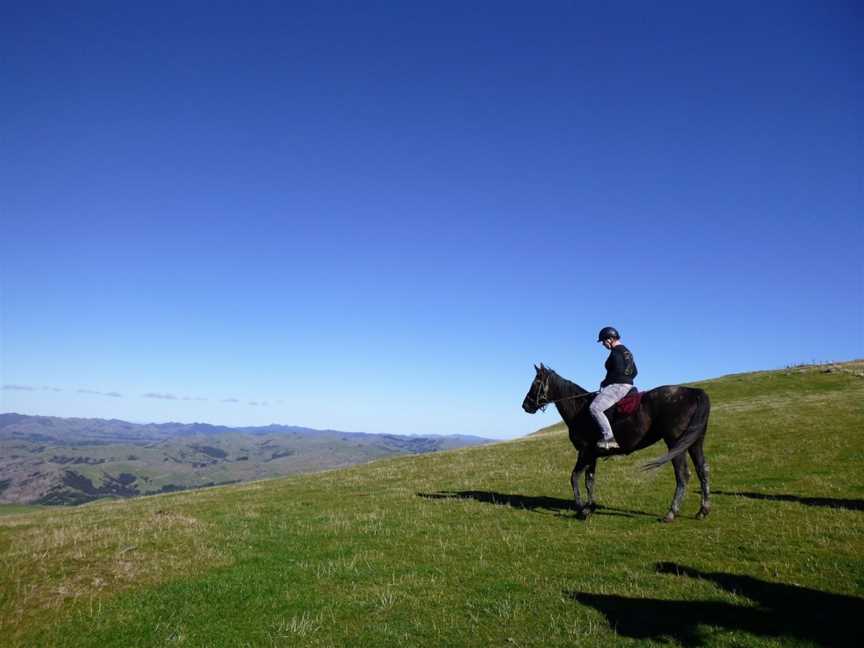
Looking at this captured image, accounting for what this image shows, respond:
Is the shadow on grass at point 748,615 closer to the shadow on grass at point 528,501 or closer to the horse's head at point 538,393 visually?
the shadow on grass at point 528,501

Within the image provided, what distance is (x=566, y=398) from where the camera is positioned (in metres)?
16.8

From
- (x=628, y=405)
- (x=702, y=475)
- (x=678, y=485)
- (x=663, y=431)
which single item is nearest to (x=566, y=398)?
(x=628, y=405)

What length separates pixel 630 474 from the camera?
933 inches

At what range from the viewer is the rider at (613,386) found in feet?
49.7

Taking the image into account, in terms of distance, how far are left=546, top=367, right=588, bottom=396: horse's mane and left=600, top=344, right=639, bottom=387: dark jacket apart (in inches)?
65.7

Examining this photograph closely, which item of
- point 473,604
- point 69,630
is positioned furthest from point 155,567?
point 473,604

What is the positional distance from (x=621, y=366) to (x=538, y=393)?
9.63 feet

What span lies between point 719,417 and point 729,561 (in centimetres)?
3277

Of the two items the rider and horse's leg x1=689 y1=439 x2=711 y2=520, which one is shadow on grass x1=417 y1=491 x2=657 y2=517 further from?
the rider

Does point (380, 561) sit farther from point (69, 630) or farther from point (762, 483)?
point (762, 483)

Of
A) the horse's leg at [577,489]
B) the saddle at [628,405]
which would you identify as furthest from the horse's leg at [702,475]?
the horse's leg at [577,489]

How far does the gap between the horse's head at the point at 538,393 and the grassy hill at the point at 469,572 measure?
3305mm

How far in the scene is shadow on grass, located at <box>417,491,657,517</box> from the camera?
16.3 metres

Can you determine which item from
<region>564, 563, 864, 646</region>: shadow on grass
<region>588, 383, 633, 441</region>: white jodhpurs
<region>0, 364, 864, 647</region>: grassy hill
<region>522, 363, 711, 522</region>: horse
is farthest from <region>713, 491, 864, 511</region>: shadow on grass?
<region>564, 563, 864, 646</region>: shadow on grass
